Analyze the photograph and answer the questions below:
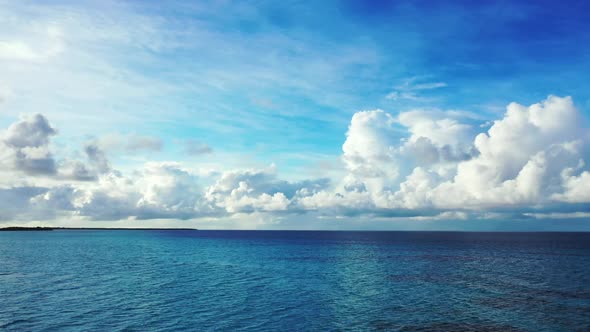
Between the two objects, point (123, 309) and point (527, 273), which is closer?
point (123, 309)

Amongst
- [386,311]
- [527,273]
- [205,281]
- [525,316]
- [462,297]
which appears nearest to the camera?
[525,316]

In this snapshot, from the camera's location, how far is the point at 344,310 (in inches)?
2263

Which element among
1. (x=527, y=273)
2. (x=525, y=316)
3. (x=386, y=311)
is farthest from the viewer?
(x=527, y=273)

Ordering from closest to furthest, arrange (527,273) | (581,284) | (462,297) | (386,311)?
(386,311)
(462,297)
(581,284)
(527,273)

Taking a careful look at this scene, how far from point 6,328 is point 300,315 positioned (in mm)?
35111

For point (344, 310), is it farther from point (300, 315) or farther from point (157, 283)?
point (157, 283)

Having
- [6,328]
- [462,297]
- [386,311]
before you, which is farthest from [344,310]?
[6,328]

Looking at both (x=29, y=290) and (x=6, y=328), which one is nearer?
(x=6, y=328)

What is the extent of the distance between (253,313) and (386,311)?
1860cm

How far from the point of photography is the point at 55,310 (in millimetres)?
54719

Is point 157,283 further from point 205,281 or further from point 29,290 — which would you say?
point 29,290

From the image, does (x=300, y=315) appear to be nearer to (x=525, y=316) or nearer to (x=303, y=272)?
(x=525, y=316)

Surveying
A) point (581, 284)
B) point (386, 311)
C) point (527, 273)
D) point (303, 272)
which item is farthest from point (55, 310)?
point (527, 273)

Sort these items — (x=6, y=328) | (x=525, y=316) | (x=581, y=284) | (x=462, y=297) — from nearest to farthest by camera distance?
(x=6, y=328) < (x=525, y=316) < (x=462, y=297) < (x=581, y=284)
